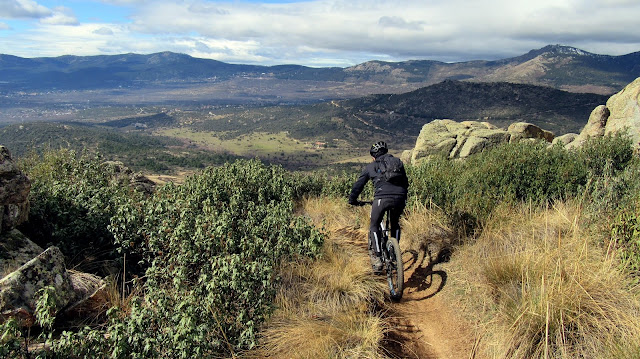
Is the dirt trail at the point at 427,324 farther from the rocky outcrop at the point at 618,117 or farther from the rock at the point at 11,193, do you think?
the rocky outcrop at the point at 618,117

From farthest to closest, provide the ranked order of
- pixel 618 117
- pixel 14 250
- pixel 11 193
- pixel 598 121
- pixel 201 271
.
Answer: pixel 598 121 → pixel 618 117 → pixel 11 193 → pixel 14 250 → pixel 201 271

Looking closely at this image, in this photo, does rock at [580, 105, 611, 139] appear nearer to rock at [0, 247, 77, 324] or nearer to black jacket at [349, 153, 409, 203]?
black jacket at [349, 153, 409, 203]

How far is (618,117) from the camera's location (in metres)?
16.9

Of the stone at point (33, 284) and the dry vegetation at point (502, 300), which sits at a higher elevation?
the stone at point (33, 284)

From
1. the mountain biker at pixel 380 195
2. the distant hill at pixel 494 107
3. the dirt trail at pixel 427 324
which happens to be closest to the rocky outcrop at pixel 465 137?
the dirt trail at pixel 427 324

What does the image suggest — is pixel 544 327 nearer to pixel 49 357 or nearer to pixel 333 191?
pixel 49 357

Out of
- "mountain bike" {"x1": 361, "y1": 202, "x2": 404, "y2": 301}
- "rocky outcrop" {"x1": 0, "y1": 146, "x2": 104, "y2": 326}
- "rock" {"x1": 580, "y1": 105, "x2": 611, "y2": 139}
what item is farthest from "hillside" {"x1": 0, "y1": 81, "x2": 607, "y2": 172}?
"mountain bike" {"x1": 361, "y1": 202, "x2": 404, "y2": 301}

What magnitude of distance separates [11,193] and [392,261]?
6277mm

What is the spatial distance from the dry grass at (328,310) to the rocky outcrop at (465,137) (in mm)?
15265

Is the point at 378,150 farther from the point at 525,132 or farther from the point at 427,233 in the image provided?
the point at 525,132

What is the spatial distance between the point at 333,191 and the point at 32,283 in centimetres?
898

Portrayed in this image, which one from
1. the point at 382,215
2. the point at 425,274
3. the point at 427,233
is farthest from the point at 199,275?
the point at 427,233

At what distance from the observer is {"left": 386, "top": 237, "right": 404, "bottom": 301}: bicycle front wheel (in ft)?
19.9

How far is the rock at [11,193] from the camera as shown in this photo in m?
5.69
